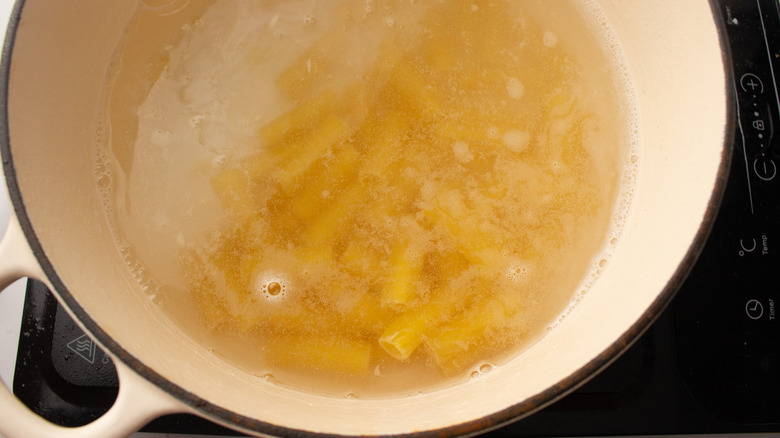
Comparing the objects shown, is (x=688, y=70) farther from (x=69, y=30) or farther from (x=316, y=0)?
(x=69, y=30)

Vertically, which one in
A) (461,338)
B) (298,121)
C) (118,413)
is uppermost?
(298,121)

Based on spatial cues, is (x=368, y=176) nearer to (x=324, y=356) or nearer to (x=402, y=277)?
(x=402, y=277)

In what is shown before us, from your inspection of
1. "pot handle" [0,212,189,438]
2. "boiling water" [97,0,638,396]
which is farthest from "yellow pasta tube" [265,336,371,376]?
"pot handle" [0,212,189,438]

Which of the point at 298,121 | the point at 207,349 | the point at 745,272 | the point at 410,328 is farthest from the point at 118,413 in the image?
the point at 745,272

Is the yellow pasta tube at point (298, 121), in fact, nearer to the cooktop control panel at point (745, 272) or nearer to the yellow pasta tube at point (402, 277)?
the yellow pasta tube at point (402, 277)

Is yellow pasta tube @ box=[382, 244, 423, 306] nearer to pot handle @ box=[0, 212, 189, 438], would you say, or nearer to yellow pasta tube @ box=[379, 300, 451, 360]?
yellow pasta tube @ box=[379, 300, 451, 360]

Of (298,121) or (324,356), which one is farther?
(298,121)

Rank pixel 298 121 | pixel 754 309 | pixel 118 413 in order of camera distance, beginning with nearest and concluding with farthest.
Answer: pixel 118 413, pixel 754 309, pixel 298 121
